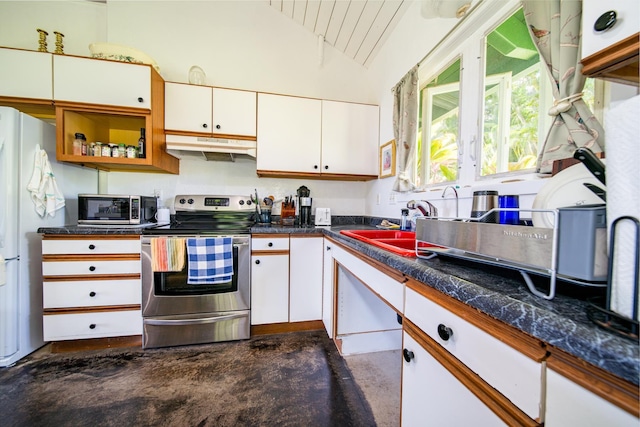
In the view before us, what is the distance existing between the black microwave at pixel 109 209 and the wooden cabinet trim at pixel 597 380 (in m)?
2.39

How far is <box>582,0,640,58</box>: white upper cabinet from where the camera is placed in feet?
A: 1.75

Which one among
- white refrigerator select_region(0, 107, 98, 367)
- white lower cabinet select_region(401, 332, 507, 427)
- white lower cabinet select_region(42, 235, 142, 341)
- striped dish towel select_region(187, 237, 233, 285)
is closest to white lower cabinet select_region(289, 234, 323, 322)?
striped dish towel select_region(187, 237, 233, 285)

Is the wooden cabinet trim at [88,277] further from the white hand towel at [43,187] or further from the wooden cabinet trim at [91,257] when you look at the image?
the white hand towel at [43,187]

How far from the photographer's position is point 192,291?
5.93 feet

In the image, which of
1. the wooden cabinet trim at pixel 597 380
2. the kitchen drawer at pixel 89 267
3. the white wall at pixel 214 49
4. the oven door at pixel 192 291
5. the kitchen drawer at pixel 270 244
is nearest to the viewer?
the wooden cabinet trim at pixel 597 380

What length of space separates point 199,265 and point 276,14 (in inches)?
102

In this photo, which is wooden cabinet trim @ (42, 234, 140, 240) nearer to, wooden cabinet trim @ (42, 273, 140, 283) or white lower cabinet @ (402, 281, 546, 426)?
wooden cabinet trim @ (42, 273, 140, 283)

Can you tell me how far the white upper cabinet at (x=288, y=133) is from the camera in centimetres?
221

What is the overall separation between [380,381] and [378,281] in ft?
2.87

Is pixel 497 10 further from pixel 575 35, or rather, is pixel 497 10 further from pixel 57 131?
pixel 57 131

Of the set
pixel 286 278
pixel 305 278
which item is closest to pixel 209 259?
pixel 286 278

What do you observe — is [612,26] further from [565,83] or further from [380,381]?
[380,381]

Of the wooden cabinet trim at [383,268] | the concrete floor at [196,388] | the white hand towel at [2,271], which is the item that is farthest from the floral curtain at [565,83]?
the white hand towel at [2,271]

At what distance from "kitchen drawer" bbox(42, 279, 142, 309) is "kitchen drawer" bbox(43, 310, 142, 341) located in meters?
0.08
